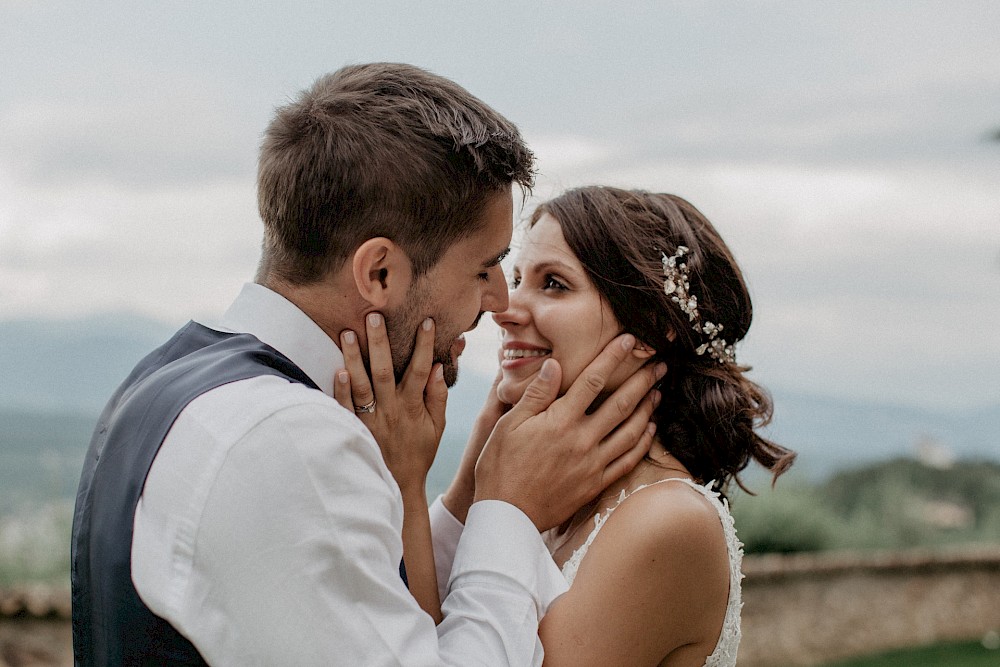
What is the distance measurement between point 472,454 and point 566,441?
0.48 meters

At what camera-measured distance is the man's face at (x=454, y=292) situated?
2.13 m

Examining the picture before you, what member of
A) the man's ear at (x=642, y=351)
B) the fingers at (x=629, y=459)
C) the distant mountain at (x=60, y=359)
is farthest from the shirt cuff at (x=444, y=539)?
the distant mountain at (x=60, y=359)

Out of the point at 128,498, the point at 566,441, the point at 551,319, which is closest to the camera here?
the point at 128,498

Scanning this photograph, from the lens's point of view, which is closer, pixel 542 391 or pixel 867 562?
pixel 542 391

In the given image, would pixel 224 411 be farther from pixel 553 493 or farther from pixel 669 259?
pixel 669 259

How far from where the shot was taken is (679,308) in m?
2.88

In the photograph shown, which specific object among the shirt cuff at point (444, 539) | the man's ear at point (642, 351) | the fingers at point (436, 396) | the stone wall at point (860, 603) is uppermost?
the fingers at point (436, 396)

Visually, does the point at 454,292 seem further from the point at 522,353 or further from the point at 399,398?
the point at 522,353

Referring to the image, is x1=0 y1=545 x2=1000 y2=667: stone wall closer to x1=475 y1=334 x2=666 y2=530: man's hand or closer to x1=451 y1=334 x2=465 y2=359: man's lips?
x1=475 y1=334 x2=666 y2=530: man's hand

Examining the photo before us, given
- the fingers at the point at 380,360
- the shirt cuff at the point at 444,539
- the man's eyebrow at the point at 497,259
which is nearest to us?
the fingers at the point at 380,360

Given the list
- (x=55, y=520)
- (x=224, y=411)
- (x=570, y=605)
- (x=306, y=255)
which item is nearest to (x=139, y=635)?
(x=224, y=411)

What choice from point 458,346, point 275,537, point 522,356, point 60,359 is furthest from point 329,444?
point 60,359

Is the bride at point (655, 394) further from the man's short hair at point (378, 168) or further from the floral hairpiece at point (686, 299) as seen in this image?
the man's short hair at point (378, 168)

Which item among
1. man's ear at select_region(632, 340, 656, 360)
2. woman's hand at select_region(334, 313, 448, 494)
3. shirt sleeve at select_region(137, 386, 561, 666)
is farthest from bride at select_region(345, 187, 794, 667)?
shirt sleeve at select_region(137, 386, 561, 666)
